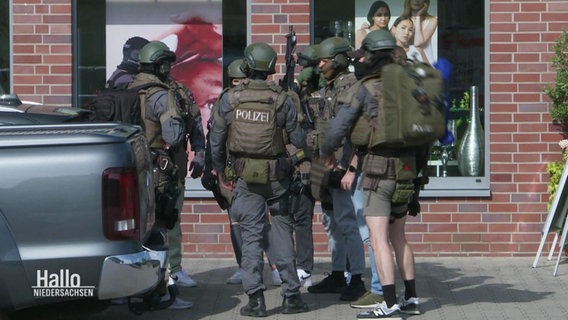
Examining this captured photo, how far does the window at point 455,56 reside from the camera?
1198 cm

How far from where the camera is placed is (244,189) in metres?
8.95

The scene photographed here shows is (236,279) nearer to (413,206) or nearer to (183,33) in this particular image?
(413,206)

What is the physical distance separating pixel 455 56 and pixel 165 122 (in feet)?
13.0

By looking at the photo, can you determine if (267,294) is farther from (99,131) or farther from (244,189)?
(99,131)

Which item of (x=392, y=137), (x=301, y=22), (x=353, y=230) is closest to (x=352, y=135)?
(x=392, y=137)

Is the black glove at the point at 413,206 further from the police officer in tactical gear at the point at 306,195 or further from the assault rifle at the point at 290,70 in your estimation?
the assault rifle at the point at 290,70

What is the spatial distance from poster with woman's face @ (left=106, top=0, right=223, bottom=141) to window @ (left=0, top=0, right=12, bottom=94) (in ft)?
3.10

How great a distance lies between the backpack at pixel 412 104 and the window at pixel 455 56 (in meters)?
3.71

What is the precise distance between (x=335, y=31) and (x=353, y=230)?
2.95m

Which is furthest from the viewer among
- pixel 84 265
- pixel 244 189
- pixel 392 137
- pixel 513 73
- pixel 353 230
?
pixel 513 73

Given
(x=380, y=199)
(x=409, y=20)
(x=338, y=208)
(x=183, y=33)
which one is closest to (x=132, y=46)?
(x=183, y=33)

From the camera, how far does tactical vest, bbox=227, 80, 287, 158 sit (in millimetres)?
8812

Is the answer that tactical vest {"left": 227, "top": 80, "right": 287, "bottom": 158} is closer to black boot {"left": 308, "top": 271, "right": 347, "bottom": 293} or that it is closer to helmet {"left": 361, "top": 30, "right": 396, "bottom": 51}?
helmet {"left": 361, "top": 30, "right": 396, "bottom": 51}

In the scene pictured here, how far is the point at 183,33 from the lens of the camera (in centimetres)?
1223
